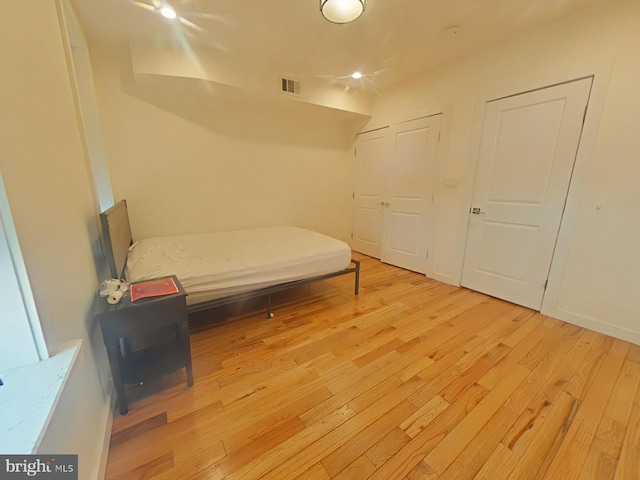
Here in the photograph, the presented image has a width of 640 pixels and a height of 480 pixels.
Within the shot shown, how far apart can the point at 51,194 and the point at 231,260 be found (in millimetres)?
1207

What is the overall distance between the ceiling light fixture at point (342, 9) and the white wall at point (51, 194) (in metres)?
1.54

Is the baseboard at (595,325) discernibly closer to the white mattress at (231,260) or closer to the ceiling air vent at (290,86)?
the white mattress at (231,260)

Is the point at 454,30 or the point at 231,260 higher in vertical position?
the point at 454,30

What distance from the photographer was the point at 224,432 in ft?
4.11

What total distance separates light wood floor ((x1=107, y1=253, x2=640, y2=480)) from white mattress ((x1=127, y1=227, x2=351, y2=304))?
1.42 ft

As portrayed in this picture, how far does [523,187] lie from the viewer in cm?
241

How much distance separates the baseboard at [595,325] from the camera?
6.40 ft

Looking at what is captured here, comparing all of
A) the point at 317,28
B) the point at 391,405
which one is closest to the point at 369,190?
the point at 317,28

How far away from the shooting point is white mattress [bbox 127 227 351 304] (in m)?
1.89

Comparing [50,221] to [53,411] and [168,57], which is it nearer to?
[53,411]

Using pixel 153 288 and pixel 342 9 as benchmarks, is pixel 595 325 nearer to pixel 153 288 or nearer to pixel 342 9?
pixel 342 9

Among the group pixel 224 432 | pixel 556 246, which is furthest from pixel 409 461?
pixel 556 246

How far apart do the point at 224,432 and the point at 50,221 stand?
1.23 meters

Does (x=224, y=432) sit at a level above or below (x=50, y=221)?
below
